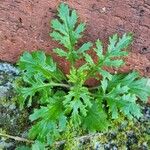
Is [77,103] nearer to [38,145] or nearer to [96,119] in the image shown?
[96,119]

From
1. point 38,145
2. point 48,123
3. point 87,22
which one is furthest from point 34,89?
point 87,22

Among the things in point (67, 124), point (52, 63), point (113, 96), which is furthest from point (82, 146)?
point (52, 63)

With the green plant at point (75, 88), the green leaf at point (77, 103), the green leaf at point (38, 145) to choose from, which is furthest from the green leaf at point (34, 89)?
the green leaf at point (38, 145)

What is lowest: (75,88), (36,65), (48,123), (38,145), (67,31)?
(38,145)

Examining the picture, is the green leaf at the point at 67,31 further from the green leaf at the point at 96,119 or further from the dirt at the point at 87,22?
the green leaf at the point at 96,119

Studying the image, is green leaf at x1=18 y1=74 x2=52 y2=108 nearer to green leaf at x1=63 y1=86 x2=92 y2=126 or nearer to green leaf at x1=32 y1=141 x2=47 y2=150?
green leaf at x1=63 y1=86 x2=92 y2=126

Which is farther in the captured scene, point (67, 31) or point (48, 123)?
point (67, 31)

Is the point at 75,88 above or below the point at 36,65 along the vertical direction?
below

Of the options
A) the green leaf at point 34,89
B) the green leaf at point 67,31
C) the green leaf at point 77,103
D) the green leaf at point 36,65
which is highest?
the green leaf at point 67,31
